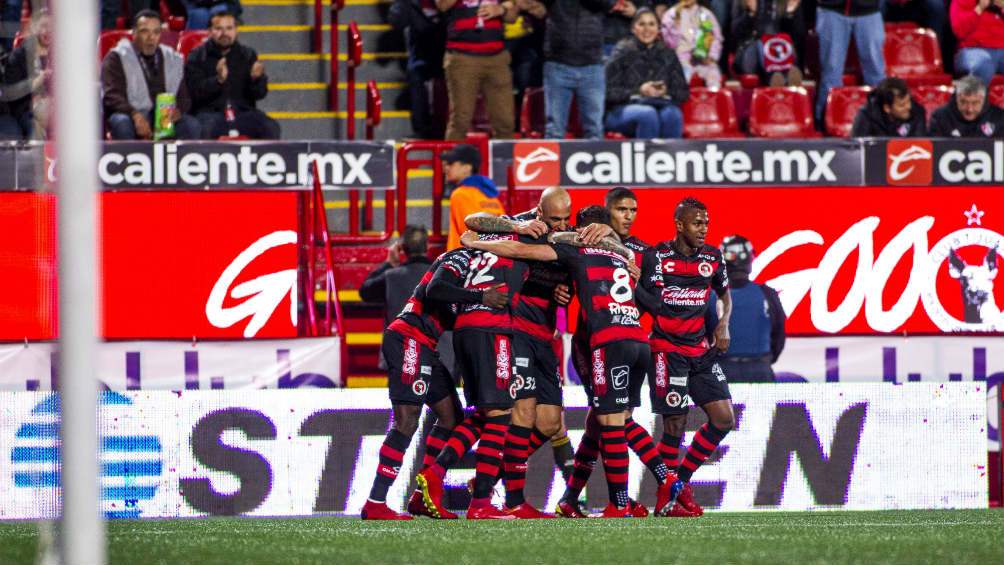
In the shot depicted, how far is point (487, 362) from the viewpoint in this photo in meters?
8.16

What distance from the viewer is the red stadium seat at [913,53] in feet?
49.0

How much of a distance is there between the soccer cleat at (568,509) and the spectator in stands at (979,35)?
7.81 meters

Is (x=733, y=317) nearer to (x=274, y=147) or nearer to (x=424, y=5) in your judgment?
Result: (x=274, y=147)

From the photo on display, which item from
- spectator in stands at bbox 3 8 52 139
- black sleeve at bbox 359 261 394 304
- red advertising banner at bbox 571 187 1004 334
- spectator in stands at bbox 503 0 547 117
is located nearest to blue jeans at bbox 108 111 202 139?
spectator in stands at bbox 3 8 52 139

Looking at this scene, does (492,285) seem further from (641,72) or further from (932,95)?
(932,95)

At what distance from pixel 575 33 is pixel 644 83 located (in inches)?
29.4

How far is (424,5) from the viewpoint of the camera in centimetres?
1359

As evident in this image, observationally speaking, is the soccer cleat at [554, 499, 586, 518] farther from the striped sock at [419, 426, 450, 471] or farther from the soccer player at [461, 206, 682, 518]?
the striped sock at [419, 426, 450, 471]

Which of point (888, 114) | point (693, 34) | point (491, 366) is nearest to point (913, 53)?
point (693, 34)

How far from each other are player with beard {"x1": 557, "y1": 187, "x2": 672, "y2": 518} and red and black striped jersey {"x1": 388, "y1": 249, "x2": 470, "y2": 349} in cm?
77

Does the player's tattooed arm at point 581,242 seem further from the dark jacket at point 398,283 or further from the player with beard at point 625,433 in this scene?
→ the dark jacket at point 398,283

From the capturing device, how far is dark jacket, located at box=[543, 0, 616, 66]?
1260 cm

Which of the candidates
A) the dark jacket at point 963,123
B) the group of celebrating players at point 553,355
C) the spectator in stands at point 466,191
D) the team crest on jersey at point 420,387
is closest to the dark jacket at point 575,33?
the spectator in stands at point 466,191

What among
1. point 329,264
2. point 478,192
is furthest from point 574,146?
point 329,264
